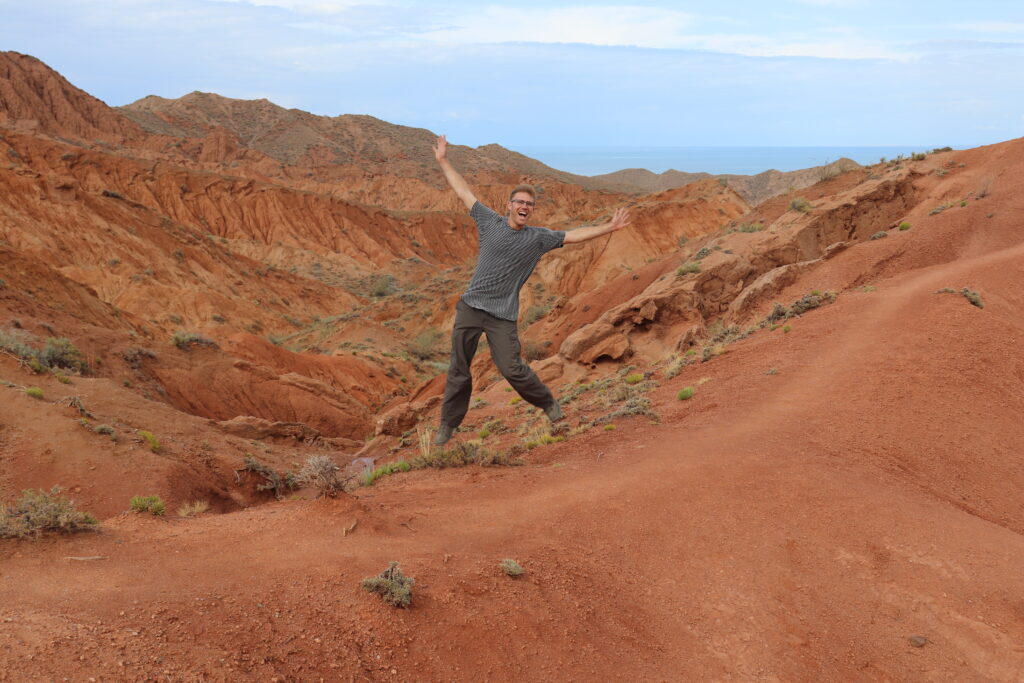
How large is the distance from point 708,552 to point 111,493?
19.1 feet

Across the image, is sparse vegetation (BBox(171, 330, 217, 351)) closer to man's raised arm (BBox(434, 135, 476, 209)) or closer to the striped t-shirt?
man's raised arm (BBox(434, 135, 476, 209))

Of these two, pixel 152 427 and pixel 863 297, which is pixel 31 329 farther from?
pixel 863 297

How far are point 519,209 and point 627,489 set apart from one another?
2.57 meters

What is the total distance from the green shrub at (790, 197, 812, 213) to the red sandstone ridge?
0.19 ft

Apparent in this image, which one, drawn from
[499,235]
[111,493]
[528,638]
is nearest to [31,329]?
[111,493]

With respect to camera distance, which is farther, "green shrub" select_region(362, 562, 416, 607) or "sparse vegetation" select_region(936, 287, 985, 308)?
Result: "sparse vegetation" select_region(936, 287, 985, 308)

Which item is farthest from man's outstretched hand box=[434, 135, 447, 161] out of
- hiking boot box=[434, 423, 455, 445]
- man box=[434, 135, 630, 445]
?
hiking boot box=[434, 423, 455, 445]

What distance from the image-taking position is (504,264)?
21.1 ft

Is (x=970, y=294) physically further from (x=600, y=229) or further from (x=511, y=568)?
(x=511, y=568)

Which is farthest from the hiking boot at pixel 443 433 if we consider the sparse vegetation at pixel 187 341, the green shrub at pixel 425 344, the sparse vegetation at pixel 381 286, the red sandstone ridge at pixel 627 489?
the sparse vegetation at pixel 381 286

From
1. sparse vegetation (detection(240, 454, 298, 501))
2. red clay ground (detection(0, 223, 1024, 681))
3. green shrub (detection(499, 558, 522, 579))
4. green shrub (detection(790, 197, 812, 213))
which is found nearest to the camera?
red clay ground (detection(0, 223, 1024, 681))

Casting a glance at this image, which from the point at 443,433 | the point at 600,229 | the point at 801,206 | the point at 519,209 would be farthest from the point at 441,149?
the point at 801,206

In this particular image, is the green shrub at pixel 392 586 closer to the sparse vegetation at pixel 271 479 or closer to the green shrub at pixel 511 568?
the green shrub at pixel 511 568

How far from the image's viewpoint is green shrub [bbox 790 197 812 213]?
18.8 m
